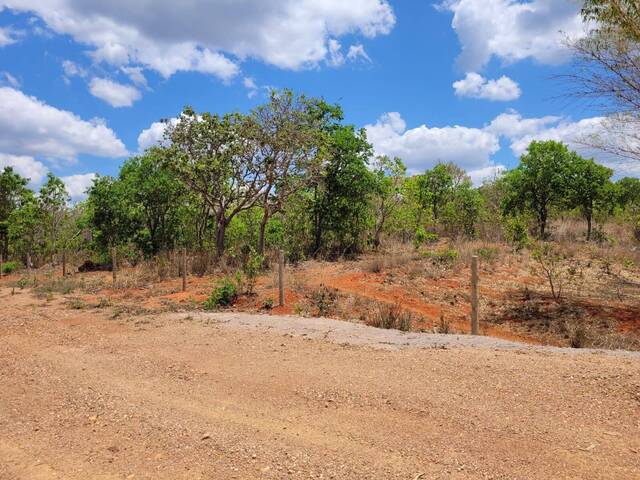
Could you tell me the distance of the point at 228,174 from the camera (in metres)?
18.7

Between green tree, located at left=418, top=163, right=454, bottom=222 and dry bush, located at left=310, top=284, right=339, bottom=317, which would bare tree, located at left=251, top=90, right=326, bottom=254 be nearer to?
dry bush, located at left=310, top=284, right=339, bottom=317

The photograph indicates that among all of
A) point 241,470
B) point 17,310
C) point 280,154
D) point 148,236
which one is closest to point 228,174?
point 280,154

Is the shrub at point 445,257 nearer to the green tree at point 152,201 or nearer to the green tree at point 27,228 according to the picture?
the green tree at point 152,201

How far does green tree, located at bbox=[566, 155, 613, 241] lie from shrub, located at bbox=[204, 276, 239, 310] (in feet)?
60.4

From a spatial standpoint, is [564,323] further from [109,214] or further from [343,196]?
[109,214]

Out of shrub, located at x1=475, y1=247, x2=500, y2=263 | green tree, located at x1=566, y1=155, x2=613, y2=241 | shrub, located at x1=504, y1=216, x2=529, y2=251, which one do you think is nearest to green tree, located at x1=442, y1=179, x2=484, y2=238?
green tree, located at x1=566, y1=155, x2=613, y2=241

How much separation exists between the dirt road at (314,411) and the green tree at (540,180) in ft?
62.4

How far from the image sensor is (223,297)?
12344 millimetres

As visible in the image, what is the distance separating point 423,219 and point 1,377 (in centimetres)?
2350

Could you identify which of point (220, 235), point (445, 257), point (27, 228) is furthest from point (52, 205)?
point (445, 257)

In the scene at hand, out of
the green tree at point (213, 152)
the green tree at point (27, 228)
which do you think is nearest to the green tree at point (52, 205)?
the green tree at point (27, 228)

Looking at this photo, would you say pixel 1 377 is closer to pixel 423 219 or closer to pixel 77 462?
pixel 77 462

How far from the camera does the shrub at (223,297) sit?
12.0 m

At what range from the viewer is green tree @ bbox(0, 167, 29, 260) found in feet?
88.0
